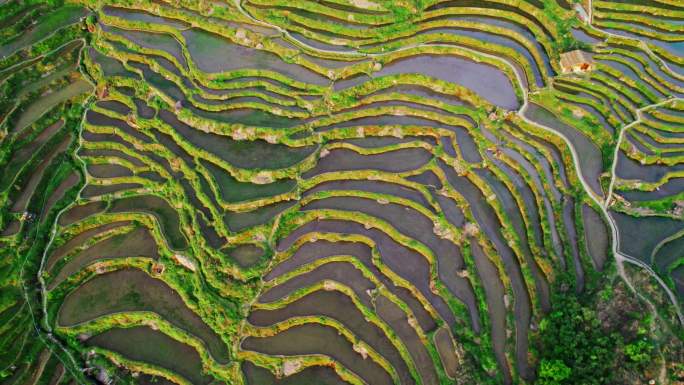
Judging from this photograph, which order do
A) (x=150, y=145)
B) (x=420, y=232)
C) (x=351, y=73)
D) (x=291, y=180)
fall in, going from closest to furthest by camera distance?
(x=420, y=232) → (x=291, y=180) → (x=150, y=145) → (x=351, y=73)

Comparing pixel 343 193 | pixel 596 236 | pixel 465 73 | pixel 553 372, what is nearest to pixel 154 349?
pixel 343 193

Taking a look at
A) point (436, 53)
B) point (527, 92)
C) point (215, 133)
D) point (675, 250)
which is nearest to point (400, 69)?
point (436, 53)

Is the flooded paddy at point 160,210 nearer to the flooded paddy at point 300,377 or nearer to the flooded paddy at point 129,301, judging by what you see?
the flooded paddy at point 129,301

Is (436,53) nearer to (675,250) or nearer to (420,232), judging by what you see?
(420,232)

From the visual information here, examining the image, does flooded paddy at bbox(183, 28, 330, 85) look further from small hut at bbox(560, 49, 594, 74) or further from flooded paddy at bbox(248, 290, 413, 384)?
small hut at bbox(560, 49, 594, 74)

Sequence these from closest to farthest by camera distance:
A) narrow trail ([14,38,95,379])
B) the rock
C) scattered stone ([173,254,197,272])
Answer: the rock → narrow trail ([14,38,95,379]) → scattered stone ([173,254,197,272])

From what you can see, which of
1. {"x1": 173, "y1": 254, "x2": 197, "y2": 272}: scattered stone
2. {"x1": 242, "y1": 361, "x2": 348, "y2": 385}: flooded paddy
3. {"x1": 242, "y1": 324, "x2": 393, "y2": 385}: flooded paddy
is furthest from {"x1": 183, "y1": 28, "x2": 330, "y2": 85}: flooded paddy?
{"x1": 242, "y1": 361, "x2": 348, "y2": 385}: flooded paddy
